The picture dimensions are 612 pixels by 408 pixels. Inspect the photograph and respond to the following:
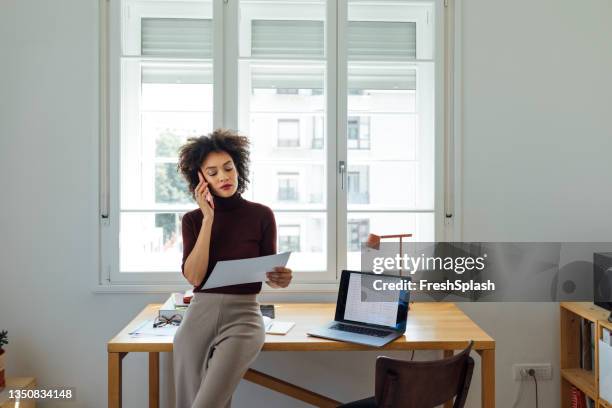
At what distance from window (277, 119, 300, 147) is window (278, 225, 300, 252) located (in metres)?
0.44

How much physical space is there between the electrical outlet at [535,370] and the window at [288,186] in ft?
4.83

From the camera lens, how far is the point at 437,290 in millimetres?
2627

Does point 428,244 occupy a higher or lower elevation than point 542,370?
higher

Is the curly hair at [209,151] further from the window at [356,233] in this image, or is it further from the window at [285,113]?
the window at [356,233]

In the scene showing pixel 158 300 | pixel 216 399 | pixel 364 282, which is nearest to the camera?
pixel 216 399

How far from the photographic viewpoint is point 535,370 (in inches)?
103

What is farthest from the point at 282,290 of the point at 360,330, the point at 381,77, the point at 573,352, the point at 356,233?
the point at 573,352

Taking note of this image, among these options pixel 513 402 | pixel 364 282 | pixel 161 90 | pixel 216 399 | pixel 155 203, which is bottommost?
pixel 513 402

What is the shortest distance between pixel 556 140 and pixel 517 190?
334 mm

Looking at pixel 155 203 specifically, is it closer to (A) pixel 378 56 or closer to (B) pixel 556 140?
(A) pixel 378 56

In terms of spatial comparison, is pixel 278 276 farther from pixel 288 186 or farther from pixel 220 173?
pixel 288 186

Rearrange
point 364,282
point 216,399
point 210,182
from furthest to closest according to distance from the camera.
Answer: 1. point 364,282
2. point 210,182
3. point 216,399

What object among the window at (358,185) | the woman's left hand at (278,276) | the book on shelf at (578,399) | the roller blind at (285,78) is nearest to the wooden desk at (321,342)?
the woman's left hand at (278,276)

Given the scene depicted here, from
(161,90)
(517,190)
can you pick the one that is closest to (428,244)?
(517,190)
